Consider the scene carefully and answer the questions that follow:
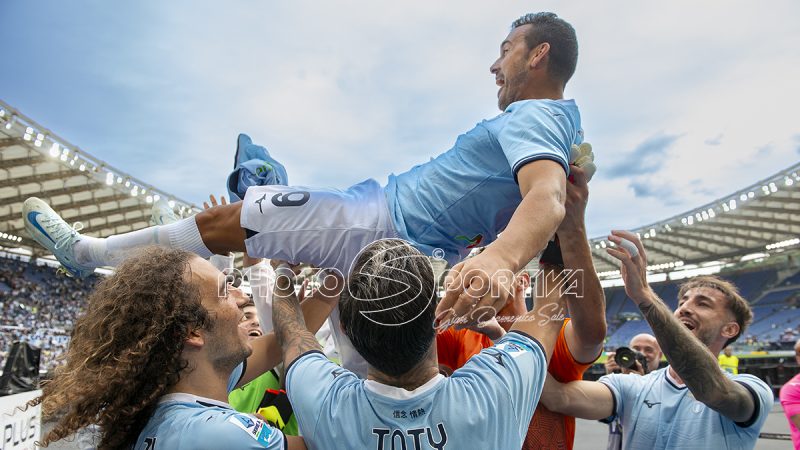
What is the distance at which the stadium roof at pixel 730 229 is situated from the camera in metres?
23.1

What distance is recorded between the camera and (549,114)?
6.61ft

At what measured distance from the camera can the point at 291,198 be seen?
2201 millimetres

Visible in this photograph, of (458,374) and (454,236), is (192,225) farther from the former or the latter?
(458,374)

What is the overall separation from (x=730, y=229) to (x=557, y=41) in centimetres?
3001

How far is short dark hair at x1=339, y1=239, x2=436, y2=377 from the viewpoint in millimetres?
1447

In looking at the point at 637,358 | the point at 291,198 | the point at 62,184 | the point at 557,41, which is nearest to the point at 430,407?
the point at 291,198

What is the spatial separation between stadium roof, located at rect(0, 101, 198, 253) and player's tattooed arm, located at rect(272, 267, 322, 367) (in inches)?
577

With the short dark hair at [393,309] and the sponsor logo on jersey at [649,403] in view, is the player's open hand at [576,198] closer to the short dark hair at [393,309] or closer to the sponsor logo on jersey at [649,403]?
the short dark hair at [393,309]

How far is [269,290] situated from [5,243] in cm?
2683

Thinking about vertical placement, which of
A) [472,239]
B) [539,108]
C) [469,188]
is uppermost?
[539,108]

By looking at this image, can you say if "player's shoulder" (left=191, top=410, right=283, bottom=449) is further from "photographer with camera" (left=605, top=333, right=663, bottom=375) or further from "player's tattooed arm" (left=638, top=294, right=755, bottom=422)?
"photographer with camera" (left=605, top=333, right=663, bottom=375)

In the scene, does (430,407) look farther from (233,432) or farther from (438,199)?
(438,199)

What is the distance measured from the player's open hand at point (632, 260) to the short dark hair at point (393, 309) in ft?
3.35

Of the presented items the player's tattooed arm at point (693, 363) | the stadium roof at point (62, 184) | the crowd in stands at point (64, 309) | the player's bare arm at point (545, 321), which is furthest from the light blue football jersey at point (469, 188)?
the crowd in stands at point (64, 309)
